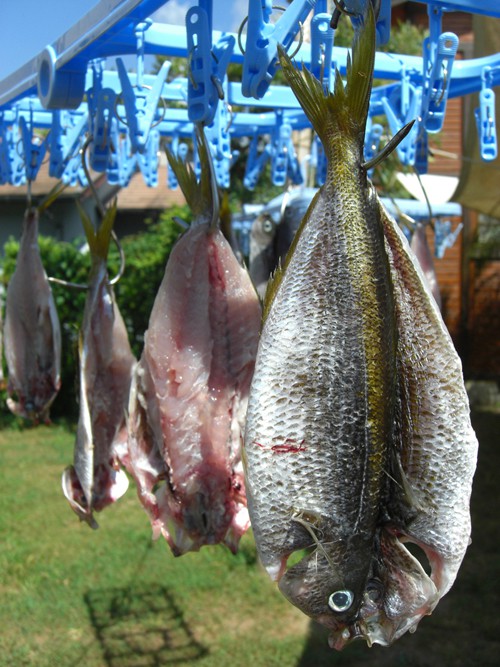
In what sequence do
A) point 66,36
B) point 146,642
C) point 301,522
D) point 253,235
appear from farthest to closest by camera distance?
point 146,642, point 253,235, point 66,36, point 301,522

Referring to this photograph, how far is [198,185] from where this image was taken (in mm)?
1928

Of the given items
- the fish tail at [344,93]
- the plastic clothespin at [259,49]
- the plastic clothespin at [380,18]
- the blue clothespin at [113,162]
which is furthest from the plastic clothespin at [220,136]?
the fish tail at [344,93]

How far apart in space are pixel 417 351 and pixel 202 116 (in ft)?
2.48

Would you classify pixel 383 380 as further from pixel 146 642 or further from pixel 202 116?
pixel 146 642

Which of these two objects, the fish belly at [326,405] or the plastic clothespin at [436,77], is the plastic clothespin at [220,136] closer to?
the plastic clothespin at [436,77]

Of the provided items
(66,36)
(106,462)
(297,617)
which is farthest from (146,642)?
(66,36)

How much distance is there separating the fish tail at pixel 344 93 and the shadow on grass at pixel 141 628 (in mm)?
3528

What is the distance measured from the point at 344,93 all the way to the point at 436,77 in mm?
1175

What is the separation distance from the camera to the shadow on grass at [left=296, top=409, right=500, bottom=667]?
4234 mm

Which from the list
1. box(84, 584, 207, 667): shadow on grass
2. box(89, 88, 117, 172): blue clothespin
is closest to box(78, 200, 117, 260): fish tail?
box(89, 88, 117, 172): blue clothespin

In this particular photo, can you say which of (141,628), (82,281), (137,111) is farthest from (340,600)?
(82,281)

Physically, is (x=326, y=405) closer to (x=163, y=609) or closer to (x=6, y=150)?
(x=6, y=150)

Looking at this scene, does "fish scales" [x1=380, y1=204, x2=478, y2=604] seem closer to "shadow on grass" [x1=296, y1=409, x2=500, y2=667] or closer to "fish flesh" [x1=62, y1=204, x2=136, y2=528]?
"fish flesh" [x1=62, y1=204, x2=136, y2=528]

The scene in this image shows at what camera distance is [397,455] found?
4.57 ft
